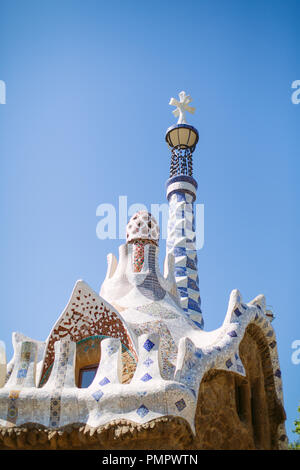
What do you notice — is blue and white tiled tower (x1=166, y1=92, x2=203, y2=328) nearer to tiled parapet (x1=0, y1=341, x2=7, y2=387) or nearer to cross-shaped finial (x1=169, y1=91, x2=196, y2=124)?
cross-shaped finial (x1=169, y1=91, x2=196, y2=124)

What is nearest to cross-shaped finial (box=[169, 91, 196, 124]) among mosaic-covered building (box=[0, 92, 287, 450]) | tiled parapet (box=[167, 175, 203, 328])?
tiled parapet (box=[167, 175, 203, 328])

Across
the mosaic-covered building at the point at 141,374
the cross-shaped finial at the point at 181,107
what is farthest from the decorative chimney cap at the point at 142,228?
the cross-shaped finial at the point at 181,107

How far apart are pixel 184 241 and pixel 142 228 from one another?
4.39m

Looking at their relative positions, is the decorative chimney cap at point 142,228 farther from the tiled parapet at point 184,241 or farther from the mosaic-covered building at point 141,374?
the tiled parapet at point 184,241

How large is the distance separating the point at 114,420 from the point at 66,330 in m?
1.93

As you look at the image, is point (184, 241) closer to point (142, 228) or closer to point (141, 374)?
point (142, 228)

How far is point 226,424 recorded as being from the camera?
20.6ft

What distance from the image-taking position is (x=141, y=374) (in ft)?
18.3

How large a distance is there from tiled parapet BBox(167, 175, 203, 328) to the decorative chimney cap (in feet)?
11.1

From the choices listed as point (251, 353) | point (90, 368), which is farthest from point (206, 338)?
point (90, 368)

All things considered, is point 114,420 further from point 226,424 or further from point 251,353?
Result: point 251,353

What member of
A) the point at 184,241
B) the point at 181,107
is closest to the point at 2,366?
the point at 184,241

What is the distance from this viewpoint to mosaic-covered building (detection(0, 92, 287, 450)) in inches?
209

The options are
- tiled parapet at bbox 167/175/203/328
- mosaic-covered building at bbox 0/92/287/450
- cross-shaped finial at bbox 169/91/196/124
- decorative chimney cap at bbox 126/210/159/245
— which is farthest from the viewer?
cross-shaped finial at bbox 169/91/196/124
